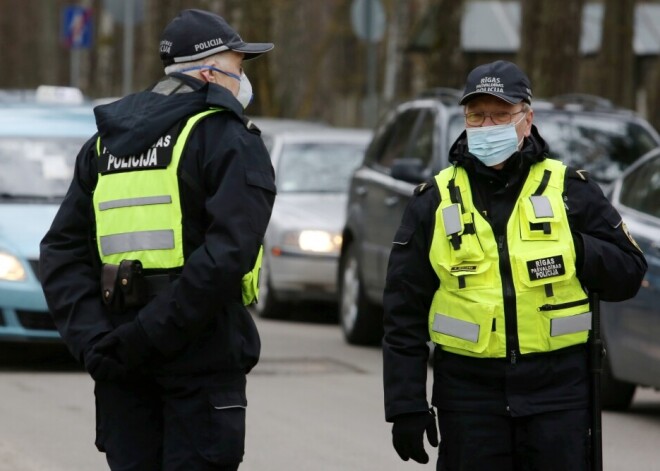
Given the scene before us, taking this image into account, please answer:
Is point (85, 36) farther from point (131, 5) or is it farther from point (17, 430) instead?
point (17, 430)

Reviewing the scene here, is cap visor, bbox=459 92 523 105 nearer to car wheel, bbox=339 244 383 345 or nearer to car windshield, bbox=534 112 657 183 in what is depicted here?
car windshield, bbox=534 112 657 183

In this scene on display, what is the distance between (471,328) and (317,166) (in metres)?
11.6

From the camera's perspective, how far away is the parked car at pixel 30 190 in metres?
11.0

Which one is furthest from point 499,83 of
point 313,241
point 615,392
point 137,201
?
point 313,241

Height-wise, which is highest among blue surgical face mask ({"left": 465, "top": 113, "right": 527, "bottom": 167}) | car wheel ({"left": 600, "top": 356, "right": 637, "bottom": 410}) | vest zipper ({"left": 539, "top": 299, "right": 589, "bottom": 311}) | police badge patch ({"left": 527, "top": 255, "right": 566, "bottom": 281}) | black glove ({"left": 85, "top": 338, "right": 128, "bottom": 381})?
blue surgical face mask ({"left": 465, "top": 113, "right": 527, "bottom": 167})

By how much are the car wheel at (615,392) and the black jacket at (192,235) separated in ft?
18.1

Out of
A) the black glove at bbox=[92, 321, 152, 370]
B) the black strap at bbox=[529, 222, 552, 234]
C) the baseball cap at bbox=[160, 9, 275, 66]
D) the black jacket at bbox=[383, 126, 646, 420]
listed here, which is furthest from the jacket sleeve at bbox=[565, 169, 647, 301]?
the black glove at bbox=[92, 321, 152, 370]

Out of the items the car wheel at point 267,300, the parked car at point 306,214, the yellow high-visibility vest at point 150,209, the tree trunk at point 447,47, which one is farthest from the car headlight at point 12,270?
the tree trunk at point 447,47

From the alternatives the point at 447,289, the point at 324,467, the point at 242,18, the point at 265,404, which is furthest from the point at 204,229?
the point at 242,18

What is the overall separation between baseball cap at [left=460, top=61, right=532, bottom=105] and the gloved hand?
0.89 m

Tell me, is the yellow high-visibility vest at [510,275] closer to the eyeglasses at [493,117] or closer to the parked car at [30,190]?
the eyeglasses at [493,117]

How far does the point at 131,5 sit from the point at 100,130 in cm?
2288

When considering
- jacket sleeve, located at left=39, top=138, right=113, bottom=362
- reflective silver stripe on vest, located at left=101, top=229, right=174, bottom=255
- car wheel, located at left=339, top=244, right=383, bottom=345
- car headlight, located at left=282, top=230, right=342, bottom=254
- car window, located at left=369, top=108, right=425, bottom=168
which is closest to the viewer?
reflective silver stripe on vest, located at left=101, top=229, right=174, bottom=255

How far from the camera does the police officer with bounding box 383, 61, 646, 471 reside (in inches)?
193
